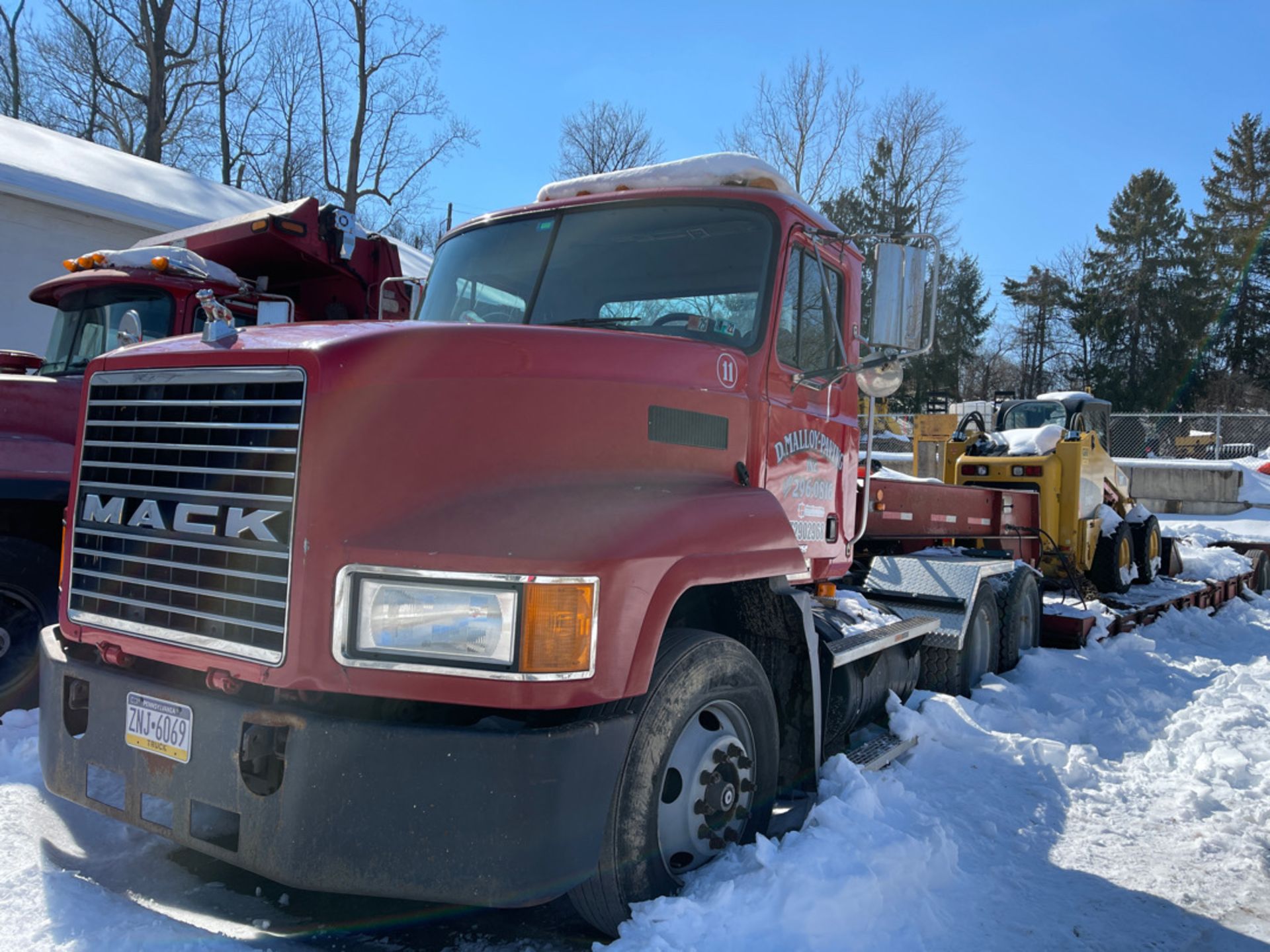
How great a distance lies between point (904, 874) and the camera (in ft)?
10.4

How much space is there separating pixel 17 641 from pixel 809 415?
4193 mm

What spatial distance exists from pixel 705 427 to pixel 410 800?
164 centimetres

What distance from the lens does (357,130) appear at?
29.9 metres

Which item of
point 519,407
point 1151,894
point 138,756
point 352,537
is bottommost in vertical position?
point 1151,894

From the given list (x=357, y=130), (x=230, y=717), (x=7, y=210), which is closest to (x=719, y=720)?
(x=230, y=717)

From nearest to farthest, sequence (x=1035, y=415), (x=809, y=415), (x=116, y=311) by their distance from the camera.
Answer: (x=809, y=415), (x=116, y=311), (x=1035, y=415)

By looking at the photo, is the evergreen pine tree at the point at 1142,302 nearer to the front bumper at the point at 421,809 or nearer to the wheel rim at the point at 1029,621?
the wheel rim at the point at 1029,621

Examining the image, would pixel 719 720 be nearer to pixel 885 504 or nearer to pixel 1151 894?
pixel 1151 894

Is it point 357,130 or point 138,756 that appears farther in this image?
point 357,130

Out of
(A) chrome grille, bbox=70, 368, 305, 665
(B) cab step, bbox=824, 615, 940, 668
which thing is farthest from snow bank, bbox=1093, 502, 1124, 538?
(A) chrome grille, bbox=70, 368, 305, 665

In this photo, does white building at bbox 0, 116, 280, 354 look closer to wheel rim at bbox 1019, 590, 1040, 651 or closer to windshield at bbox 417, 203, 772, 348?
windshield at bbox 417, 203, 772, 348

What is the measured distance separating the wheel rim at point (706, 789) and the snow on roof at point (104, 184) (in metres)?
13.4

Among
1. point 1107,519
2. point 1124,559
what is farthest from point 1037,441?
point 1124,559

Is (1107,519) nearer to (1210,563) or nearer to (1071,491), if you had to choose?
(1071,491)
